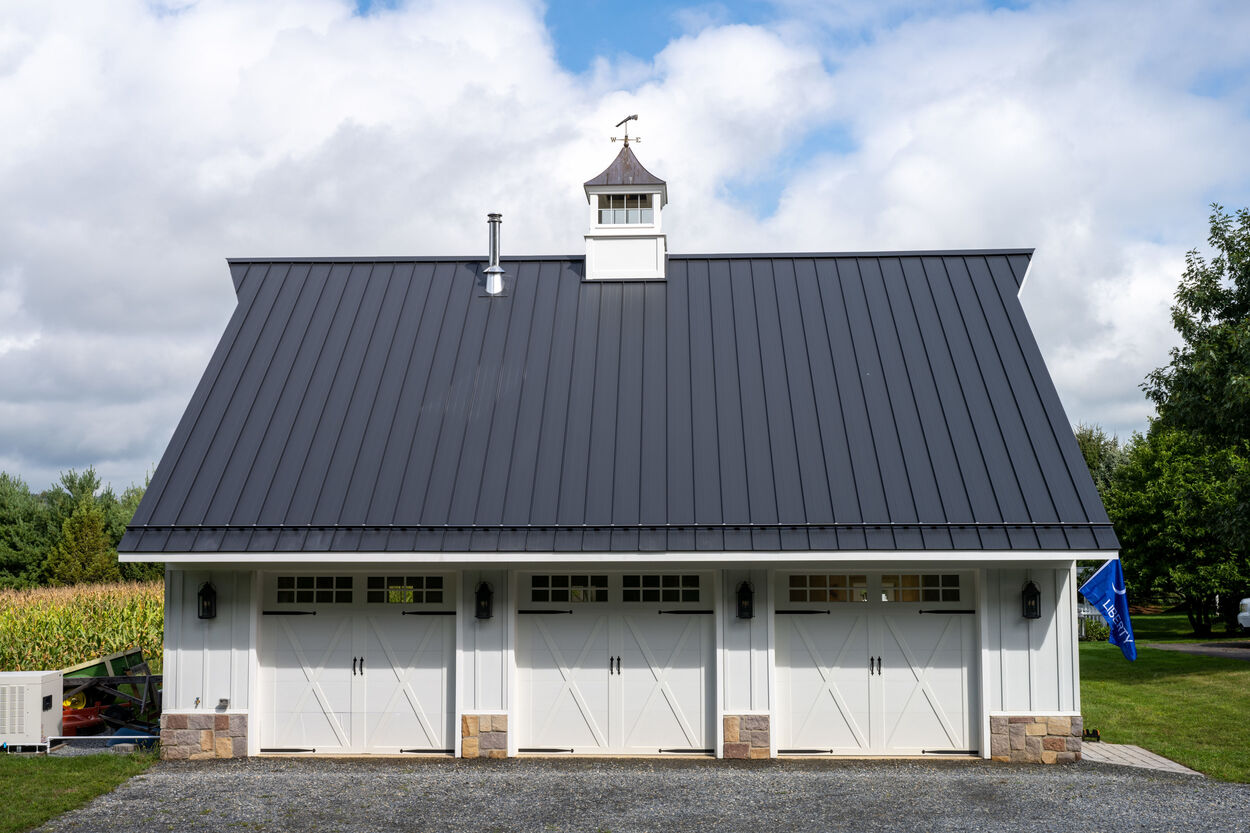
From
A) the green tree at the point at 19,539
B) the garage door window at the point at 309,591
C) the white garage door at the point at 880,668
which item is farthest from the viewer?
the green tree at the point at 19,539

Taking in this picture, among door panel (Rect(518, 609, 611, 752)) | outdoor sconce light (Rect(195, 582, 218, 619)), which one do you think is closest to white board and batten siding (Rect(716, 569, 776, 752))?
door panel (Rect(518, 609, 611, 752))

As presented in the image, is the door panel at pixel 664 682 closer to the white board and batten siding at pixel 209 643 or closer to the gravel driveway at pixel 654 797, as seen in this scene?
the gravel driveway at pixel 654 797

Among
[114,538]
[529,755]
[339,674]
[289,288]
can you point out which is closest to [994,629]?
[529,755]

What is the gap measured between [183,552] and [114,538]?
2835 centimetres

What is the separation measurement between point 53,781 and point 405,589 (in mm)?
3867

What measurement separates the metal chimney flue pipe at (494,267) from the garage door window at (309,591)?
4.73 m

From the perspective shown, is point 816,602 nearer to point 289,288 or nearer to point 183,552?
point 183,552

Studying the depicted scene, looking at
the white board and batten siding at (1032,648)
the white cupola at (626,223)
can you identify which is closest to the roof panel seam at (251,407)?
the white cupola at (626,223)

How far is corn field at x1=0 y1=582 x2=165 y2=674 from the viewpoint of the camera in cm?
1614

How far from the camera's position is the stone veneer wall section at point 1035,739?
10727 mm

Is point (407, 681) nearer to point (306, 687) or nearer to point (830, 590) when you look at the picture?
point (306, 687)

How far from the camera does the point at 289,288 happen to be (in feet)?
47.1

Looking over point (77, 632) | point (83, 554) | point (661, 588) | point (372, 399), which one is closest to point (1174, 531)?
point (661, 588)

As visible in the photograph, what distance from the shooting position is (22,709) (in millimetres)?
11531
